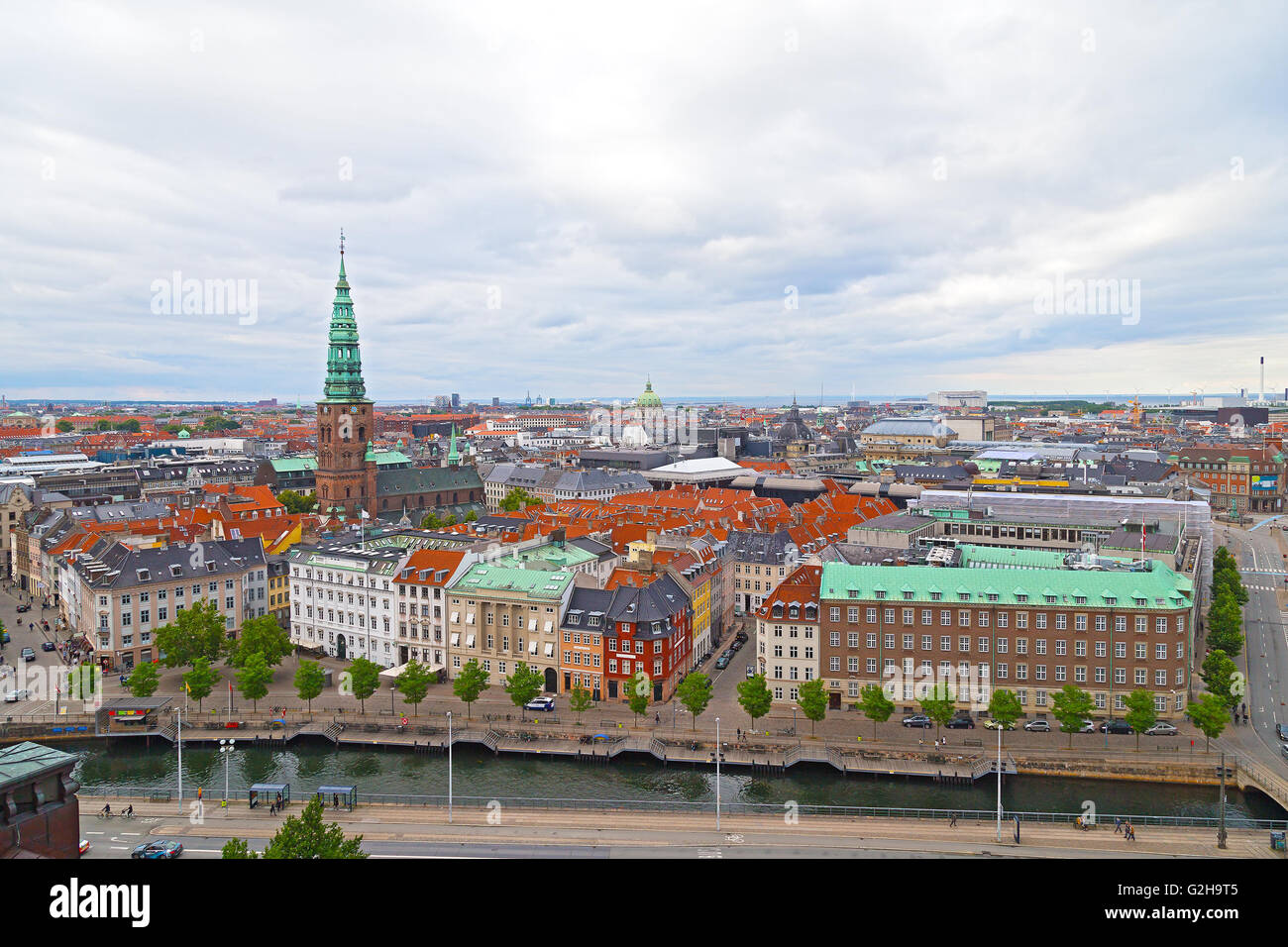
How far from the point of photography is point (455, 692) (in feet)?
204

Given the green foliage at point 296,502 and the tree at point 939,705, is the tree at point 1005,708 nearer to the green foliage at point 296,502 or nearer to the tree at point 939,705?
→ the tree at point 939,705

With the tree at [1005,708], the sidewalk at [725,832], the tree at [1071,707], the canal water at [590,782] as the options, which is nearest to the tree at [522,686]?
the canal water at [590,782]

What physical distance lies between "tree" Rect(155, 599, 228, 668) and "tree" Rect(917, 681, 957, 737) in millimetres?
52025

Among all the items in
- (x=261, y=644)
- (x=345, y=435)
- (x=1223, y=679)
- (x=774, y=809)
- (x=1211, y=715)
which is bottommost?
(x=774, y=809)

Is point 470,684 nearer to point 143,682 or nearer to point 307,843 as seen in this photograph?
point 143,682

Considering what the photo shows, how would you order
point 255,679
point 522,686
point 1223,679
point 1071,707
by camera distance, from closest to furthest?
point 1071,707 < point 1223,679 < point 522,686 < point 255,679

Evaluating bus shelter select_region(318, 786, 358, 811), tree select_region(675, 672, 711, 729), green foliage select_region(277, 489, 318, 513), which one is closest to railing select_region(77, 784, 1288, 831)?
bus shelter select_region(318, 786, 358, 811)

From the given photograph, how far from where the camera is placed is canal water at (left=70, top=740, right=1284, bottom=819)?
167 feet

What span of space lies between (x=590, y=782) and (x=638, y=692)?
9.84 meters

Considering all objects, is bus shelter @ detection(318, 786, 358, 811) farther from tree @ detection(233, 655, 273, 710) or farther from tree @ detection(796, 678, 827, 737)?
tree @ detection(796, 678, 827, 737)

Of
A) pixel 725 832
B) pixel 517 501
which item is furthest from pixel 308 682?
pixel 517 501

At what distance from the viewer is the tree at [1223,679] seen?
190 feet

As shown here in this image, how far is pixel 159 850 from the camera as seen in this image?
1634 inches
